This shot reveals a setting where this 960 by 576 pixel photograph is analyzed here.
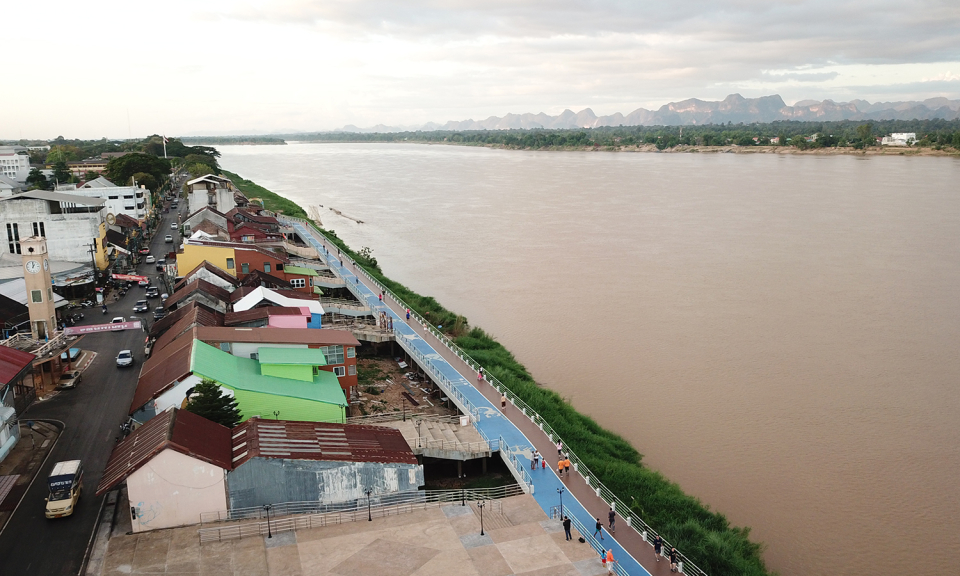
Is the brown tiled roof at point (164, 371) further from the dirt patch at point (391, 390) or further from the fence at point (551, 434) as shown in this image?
the fence at point (551, 434)

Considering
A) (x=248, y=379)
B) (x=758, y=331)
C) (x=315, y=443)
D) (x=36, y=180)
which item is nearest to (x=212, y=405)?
(x=248, y=379)

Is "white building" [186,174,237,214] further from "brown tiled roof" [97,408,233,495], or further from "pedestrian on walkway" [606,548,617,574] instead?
"pedestrian on walkway" [606,548,617,574]

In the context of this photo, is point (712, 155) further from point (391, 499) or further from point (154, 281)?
point (391, 499)

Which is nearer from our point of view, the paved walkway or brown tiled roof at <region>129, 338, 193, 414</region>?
the paved walkway

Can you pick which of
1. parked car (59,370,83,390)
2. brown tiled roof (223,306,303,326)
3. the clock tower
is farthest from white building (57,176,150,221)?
parked car (59,370,83,390)

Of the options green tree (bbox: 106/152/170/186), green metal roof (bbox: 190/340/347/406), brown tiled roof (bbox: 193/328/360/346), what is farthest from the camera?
green tree (bbox: 106/152/170/186)
